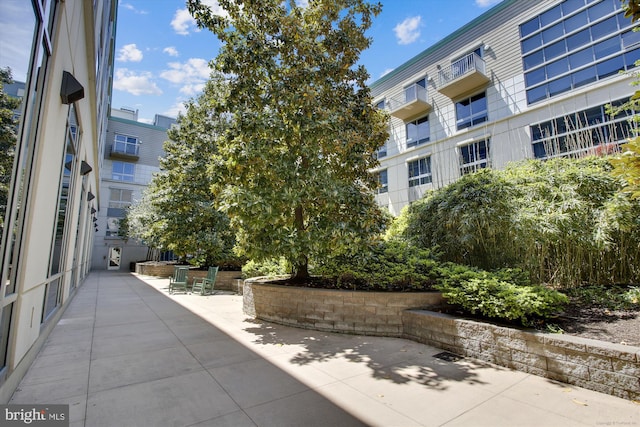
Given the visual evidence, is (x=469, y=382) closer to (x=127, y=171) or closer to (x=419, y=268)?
(x=419, y=268)

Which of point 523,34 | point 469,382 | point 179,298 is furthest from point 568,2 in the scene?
point 179,298

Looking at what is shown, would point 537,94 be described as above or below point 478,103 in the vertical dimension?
below

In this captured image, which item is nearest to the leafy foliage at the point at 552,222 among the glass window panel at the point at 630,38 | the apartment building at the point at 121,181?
the glass window panel at the point at 630,38

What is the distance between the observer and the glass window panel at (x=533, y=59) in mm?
12871

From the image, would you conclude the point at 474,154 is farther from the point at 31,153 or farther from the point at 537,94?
the point at 31,153

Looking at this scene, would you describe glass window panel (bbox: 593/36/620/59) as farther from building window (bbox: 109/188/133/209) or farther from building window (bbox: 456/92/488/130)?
building window (bbox: 109/188/133/209)

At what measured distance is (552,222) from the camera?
542 cm

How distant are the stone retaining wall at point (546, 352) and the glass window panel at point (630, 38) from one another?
13202 mm

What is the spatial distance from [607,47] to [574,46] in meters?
1.12

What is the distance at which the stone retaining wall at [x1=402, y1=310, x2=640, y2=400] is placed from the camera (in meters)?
2.87

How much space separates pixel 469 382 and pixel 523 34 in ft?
52.9

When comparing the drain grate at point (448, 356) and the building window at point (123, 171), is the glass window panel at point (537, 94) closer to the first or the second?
the drain grate at point (448, 356)

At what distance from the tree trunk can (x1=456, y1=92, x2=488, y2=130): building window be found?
12363 millimetres

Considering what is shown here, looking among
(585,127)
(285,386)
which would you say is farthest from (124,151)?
(585,127)
